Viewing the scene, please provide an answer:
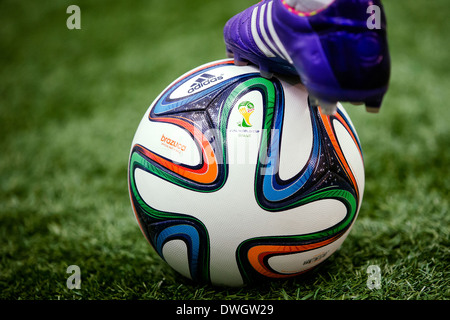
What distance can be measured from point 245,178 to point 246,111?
23 centimetres

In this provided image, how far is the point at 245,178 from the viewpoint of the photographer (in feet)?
4.99

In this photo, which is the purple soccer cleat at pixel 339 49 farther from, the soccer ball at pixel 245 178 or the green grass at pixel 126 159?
the green grass at pixel 126 159

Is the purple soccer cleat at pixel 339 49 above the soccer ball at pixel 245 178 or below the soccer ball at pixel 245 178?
above

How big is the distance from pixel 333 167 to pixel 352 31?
1.70 feet

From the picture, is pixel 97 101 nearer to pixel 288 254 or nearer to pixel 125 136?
pixel 125 136

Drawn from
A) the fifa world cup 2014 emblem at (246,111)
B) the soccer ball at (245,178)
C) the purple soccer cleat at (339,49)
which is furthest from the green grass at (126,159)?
the purple soccer cleat at (339,49)

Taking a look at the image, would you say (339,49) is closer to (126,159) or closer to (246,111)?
(246,111)

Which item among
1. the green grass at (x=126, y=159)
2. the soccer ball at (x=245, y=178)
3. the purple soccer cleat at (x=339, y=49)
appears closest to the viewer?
the purple soccer cleat at (x=339, y=49)

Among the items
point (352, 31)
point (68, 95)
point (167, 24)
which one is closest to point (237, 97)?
point (352, 31)

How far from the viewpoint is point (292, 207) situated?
1.55 m

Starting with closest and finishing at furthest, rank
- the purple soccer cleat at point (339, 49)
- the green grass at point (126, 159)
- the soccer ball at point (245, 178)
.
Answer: the purple soccer cleat at point (339, 49) < the soccer ball at point (245, 178) < the green grass at point (126, 159)

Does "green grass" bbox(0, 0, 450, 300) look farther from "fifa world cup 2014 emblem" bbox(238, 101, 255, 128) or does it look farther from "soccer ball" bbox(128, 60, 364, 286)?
"fifa world cup 2014 emblem" bbox(238, 101, 255, 128)

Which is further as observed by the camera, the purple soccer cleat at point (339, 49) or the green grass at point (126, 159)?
the green grass at point (126, 159)

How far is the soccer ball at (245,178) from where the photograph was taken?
1.53 meters
